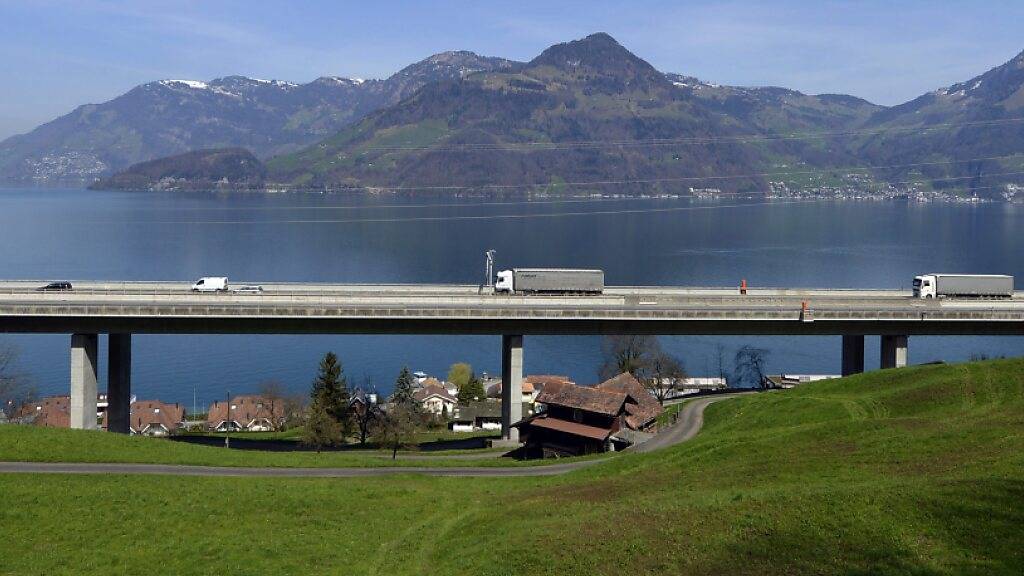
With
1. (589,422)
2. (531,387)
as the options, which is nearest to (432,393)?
(531,387)

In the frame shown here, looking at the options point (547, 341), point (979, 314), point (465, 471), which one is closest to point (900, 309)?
point (979, 314)

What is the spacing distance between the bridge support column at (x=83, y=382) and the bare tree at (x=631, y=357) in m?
46.1

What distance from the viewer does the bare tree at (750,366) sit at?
10712cm

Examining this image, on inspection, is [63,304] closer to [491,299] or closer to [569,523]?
[491,299]

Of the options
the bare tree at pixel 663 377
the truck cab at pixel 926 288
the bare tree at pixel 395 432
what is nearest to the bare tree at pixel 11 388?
the bare tree at pixel 395 432

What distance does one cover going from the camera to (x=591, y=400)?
57094mm

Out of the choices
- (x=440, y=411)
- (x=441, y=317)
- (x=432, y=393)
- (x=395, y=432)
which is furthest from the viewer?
(x=432, y=393)

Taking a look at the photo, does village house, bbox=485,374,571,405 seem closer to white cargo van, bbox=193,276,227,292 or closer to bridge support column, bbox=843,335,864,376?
bridge support column, bbox=843,335,864,376

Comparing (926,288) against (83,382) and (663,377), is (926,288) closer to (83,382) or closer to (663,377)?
(663,377)

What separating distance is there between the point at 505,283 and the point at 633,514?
171ft

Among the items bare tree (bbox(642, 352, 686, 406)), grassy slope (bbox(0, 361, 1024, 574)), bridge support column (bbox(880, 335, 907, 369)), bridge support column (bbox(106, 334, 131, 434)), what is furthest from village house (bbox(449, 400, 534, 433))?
grassy slope (bbox(0, 361, 1024, 574))

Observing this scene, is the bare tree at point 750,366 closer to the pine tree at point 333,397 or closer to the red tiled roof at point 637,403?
the red tiled roof at point 637,403

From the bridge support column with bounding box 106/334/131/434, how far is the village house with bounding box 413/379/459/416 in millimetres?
35187

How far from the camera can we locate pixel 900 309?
6738 centimetres
